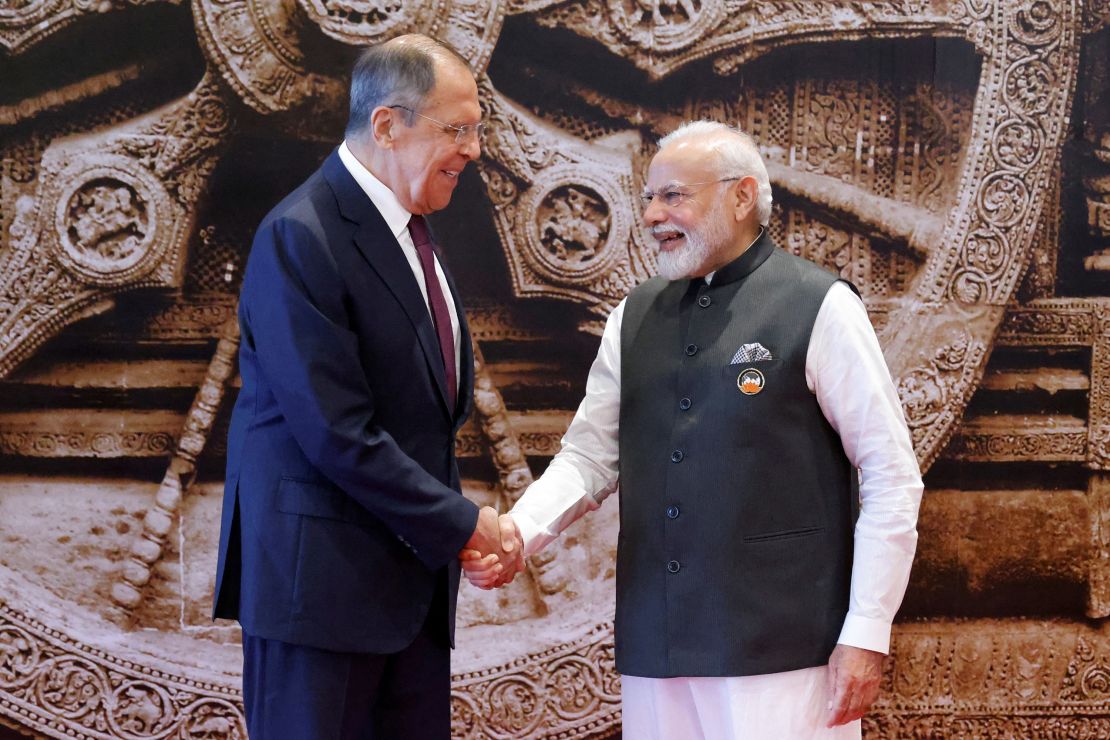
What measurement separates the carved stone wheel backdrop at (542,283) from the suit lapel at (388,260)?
1.30 m

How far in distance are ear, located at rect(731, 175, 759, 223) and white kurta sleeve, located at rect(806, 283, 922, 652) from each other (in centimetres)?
30

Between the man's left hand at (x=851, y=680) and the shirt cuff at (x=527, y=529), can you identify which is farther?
the shirt cuff at (x=527, y=529)

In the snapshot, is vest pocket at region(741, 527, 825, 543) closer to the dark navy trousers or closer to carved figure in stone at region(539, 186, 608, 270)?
the dark navy trousers

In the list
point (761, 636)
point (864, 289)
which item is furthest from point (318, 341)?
point (864, 289)

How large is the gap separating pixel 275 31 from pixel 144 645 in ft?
6.35

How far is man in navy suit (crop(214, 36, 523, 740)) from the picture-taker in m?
1.96

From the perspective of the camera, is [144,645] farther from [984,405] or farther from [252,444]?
[984,405]

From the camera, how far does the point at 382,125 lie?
219 centimetres

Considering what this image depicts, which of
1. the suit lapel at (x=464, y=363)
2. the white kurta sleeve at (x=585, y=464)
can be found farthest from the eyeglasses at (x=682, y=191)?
the suit lapel at (x=464, y=363)

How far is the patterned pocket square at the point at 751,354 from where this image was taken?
2.15 meters

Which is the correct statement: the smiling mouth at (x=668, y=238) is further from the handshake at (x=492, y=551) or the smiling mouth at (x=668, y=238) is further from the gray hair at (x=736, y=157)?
the handshake at (x=492, y=551)

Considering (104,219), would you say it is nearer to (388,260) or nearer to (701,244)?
(388,260)

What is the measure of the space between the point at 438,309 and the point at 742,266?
25.7 inches

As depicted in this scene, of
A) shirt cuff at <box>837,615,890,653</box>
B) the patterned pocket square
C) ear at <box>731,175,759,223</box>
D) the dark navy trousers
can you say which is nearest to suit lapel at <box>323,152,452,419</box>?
the dark navy trousers
